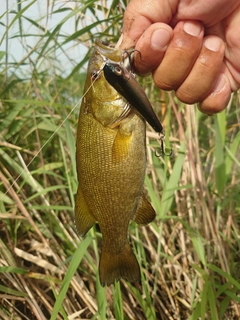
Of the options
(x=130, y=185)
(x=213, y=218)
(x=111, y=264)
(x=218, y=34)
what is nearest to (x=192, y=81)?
(x=218, y=34)

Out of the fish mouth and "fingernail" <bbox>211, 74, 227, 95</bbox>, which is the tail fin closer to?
the fish mouth

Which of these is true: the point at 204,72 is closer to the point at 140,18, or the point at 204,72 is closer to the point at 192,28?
the point at 192,28

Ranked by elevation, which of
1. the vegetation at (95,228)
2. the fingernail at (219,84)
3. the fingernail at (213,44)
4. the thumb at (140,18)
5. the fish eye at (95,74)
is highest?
the thumb at (140,18)

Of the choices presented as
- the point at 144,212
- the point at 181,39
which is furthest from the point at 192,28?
the point at 144,212

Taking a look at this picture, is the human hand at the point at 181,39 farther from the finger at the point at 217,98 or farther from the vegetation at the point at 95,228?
the vegetation at the point at 95,228

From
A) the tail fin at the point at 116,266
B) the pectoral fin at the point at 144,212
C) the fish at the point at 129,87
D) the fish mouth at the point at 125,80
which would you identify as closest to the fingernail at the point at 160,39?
the fish mouth at the point at 125,80

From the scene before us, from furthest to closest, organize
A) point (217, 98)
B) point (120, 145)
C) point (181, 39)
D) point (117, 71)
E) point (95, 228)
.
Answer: point (95, 228) → point (217, 98) → point (181, 39) → point (120, 145) → point (117, 71)

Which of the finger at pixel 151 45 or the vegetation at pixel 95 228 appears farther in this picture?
the vegetation at pixel 95 228

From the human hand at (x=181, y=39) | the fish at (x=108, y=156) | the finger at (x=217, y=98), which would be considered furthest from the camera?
the finger at (x=217, y=98)
